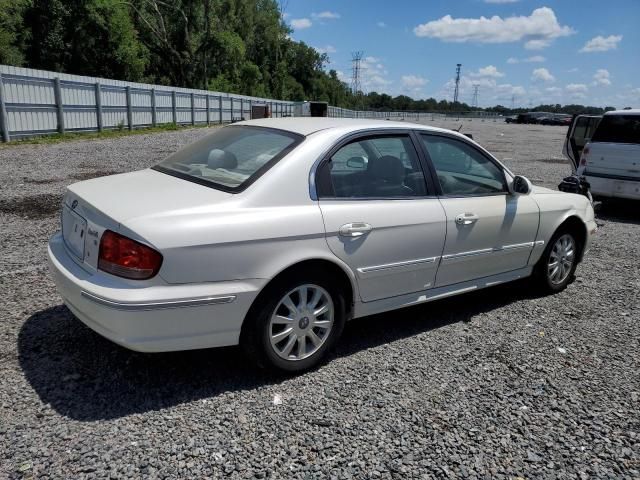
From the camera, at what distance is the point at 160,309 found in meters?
2.77

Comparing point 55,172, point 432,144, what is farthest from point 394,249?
point 55,172

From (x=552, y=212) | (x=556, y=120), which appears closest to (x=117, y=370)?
(x=552, y=212)

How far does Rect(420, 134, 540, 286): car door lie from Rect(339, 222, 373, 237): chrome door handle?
81 centimetres

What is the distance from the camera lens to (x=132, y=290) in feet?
9.07

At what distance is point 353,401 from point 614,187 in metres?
7.72

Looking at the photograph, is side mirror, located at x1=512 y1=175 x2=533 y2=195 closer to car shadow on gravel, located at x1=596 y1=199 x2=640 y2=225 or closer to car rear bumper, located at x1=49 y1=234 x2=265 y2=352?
car rear bumper, located at x1=49 y1=234 x2=265 y2=352

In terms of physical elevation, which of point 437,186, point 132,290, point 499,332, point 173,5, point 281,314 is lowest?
point 499,332

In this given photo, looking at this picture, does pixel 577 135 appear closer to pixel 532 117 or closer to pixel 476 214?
pixel 476 214

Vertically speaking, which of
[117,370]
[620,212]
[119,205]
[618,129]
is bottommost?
[620,212]

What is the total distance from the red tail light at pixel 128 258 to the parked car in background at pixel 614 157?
27.9 feet

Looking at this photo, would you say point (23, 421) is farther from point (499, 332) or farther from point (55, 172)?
point (55, 172)

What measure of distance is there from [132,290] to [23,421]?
0.89 metres

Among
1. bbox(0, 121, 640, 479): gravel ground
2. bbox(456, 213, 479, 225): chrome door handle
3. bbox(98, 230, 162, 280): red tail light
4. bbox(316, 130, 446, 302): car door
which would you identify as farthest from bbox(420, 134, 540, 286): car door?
bbox(98, 230, 162, 280): red tail light

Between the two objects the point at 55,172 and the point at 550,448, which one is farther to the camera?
the point at 55,172
